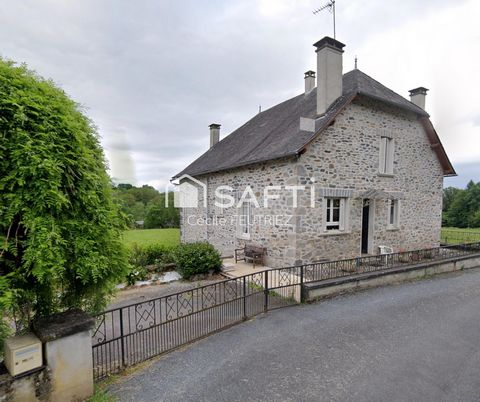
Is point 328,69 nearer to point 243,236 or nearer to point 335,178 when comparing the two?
point 335,178

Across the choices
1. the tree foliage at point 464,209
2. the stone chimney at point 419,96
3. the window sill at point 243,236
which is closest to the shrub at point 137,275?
the window sill at point 243,236

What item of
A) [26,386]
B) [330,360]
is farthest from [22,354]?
[330,360]

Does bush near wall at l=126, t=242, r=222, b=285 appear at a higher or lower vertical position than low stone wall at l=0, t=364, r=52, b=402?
lower

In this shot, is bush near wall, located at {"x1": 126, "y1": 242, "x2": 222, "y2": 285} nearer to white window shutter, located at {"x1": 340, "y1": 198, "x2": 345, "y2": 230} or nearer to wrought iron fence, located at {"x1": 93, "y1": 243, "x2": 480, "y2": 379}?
wrought iron fence, located at {"x1": 93, "y1": 243, "x2": 480, "y2": 379}

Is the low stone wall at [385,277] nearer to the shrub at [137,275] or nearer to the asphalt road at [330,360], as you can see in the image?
the asphalt road at [330,360]

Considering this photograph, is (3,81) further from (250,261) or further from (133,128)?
(133,128)

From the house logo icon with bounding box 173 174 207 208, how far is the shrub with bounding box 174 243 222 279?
5157mm

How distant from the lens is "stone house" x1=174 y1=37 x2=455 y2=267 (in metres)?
9.28

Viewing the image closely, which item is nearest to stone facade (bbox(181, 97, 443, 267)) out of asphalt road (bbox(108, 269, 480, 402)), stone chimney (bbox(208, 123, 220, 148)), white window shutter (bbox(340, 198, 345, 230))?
white window shutter (bbox(340, 198, 345, 230))

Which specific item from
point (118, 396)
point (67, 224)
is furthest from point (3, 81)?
point (118, 396)

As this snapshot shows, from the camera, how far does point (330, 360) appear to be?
13.3 ft

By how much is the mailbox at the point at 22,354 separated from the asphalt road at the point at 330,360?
44.9 inches

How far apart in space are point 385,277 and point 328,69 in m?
7.63

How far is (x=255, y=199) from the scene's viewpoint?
10.6m
